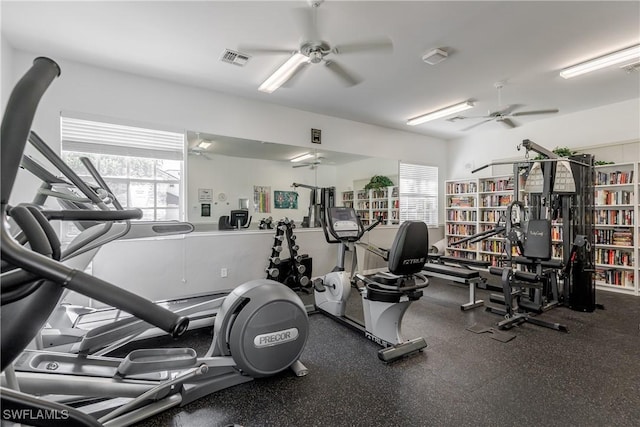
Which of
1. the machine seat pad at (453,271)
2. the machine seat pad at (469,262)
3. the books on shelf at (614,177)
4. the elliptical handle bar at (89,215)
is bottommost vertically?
the machine seat pad at (453,271)

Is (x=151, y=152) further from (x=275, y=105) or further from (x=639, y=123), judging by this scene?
(x=639, y=123)

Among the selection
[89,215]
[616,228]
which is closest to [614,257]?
[616,228]

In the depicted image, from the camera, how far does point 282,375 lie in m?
2.25

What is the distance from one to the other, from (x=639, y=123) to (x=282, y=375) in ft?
20.0

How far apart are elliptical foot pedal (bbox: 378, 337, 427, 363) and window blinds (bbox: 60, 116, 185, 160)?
3.41m

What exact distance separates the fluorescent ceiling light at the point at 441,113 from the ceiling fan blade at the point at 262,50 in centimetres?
284

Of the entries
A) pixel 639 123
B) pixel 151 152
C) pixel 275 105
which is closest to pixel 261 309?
pixel 151 152

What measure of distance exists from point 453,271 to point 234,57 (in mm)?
3805

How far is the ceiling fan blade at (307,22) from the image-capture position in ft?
8.19

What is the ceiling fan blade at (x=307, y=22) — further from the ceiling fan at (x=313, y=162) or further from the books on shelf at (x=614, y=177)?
the books on shelf at (x=614, y=177)

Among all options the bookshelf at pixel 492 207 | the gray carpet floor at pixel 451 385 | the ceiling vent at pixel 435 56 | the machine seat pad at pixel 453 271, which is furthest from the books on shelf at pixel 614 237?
the ceiling vent at pixel 435 56

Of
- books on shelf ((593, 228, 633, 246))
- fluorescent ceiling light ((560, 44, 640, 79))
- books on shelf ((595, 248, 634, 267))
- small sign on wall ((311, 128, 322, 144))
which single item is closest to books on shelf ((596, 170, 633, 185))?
books on shelf ((593, 228, 633, 246))

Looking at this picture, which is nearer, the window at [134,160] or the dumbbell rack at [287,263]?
the window at [134,160]

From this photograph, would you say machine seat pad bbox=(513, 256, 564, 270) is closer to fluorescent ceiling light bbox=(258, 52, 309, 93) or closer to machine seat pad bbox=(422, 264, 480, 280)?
machine seat pad bbox=(422, 264, 480, 280)
